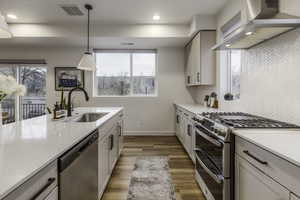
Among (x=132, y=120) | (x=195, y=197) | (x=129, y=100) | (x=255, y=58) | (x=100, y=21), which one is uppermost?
(x=100, y=21)

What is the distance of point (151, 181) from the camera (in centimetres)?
278

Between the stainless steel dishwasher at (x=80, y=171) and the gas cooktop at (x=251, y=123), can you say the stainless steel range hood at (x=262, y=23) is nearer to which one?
the gas cooktop at (x=251, y=123)

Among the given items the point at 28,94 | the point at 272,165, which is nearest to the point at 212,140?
the point at 272,165

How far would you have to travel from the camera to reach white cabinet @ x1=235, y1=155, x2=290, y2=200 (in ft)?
3.67

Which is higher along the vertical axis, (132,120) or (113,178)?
(132,120)

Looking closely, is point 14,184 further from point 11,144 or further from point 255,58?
point 255,58

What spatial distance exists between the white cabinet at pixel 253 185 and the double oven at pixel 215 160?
0.26 feet

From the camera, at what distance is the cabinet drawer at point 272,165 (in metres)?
0.99

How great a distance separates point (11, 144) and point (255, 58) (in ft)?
8.73

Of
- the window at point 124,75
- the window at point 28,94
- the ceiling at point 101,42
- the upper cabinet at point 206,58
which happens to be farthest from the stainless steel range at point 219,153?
the window at point 28,94

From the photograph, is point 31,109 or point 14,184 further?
point 31,109

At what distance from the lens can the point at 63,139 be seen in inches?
56.2

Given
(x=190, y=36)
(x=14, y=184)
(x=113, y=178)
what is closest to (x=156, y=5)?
(x=190, y=36)

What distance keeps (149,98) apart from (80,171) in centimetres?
411
